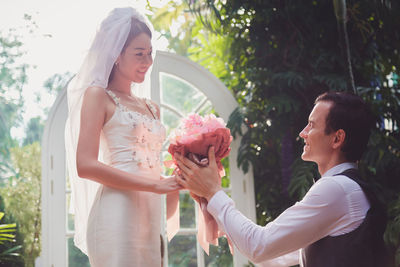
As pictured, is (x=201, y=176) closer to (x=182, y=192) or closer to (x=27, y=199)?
(x=182, y=192)

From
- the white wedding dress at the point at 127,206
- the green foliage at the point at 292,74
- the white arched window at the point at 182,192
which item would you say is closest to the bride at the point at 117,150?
the white wedding dress at the point at 127,206

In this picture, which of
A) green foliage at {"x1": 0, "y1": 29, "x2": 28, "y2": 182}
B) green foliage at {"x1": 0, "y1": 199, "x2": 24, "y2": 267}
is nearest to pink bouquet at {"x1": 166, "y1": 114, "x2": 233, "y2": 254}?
green foliage at {"x1": 0, "y1": 199, "x2": 24, "y2": 267}

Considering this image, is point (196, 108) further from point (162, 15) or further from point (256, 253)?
point (256, 253)

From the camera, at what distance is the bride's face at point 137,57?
6.63ft

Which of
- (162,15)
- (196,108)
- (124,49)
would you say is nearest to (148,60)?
(124,49)

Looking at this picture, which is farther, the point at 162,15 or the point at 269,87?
the point at 162,15

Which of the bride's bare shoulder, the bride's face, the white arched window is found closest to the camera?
the bride's bare shoulder

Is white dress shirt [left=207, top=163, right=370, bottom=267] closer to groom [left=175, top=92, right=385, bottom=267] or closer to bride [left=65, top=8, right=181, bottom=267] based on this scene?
groom [left=175, top=92, right=385, bottom=267]

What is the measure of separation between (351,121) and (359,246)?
1.46 feet

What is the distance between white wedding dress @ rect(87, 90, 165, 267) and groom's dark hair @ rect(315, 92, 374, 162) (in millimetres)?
793

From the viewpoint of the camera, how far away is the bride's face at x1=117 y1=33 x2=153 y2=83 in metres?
2.02

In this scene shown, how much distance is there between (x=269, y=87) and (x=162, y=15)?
1432 mm

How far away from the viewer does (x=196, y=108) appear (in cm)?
363

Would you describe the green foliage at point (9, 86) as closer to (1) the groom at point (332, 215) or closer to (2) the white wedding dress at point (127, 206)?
(2) the white wedding dress at point (127, 206)
